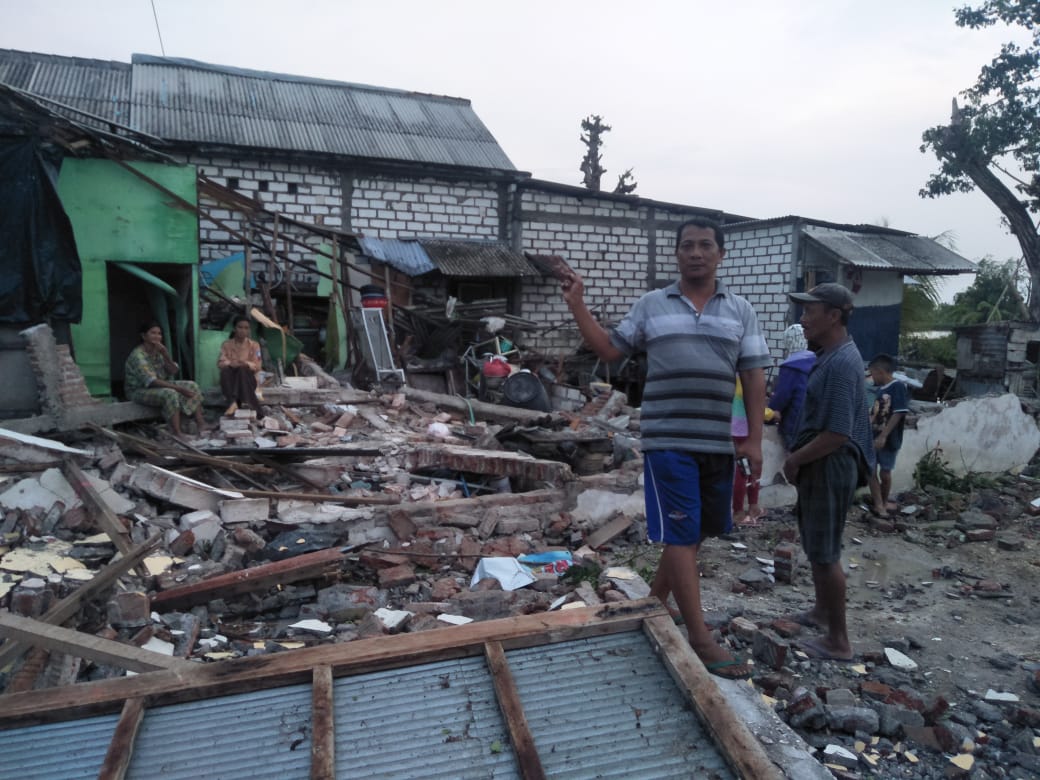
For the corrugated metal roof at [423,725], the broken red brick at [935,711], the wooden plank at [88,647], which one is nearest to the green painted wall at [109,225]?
the wooden plank at [88,647]

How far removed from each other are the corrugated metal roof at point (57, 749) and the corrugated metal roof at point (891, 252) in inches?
527

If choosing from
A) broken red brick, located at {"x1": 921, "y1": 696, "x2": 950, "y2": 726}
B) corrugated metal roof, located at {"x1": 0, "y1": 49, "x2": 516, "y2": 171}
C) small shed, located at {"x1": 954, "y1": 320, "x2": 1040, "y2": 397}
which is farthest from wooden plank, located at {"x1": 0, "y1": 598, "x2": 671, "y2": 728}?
corrugated metal roof, located at {"x1": 0, "y1": 49, "x2": 516, "y2": 171}

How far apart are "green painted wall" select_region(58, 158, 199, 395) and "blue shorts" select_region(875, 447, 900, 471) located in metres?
8.35

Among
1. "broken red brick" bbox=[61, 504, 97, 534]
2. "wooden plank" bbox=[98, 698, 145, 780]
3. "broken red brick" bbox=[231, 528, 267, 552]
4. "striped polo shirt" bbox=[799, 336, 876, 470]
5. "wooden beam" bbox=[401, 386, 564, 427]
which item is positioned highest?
"striped polo shirt" bbox=[799, 336, 876, 470]

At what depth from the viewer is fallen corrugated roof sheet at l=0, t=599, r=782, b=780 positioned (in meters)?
1.88

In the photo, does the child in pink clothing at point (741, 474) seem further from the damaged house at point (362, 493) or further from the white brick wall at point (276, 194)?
the white brick wall at point (276, 194)

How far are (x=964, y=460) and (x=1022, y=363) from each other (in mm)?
4803

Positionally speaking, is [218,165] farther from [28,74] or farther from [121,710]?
[121,710]

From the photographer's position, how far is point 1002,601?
16.2 ft

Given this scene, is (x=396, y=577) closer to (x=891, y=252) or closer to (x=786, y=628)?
(x=786, y=628)

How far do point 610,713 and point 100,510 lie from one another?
14.5 ft

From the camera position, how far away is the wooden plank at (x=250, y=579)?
4199mm

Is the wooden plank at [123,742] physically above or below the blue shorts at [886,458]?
above

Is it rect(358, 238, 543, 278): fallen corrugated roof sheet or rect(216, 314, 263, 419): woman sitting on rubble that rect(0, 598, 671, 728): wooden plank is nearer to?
rect(216, 314, 263, 419): woman sitting on rubble
